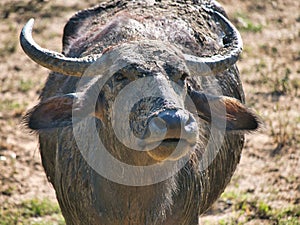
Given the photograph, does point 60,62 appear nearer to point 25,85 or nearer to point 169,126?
point 169,126

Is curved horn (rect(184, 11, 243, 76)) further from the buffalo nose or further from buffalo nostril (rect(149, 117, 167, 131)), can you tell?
buffalo nostril (rect(149, 117, 167, 131))

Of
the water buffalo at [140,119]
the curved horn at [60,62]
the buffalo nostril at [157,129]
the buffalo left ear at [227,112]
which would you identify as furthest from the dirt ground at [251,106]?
the buffalo nostril at [157,129]

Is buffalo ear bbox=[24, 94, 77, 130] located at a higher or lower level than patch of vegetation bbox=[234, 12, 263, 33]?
higher

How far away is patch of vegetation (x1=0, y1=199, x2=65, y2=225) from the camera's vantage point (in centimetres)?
776

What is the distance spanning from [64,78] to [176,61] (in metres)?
1.67

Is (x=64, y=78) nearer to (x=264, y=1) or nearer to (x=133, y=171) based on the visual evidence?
(x=133, y=171)

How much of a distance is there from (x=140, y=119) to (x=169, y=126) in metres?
0.41

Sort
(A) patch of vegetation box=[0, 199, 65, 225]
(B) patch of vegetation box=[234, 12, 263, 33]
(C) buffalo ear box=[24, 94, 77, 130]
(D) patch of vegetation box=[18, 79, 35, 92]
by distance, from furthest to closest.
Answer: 1. (B) patch of vegetation box=[234, 12, 263, 33]
2. (D) patch of vegetation box=[18, 79, 35, 92]
3. (A) patch of vegetation box=[0, 199, 65, 225]
4. (C) buffalo ear box=[24, 94, 77, 130]

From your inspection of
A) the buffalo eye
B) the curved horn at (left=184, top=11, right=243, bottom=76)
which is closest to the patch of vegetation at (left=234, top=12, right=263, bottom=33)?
the curved horn at (left=184, top=11, right=243, bottom=76)

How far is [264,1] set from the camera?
12562mm

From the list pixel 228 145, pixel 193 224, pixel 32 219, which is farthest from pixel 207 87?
pixel 32 219

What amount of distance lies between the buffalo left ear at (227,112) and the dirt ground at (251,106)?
13 cm

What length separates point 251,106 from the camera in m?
9.80

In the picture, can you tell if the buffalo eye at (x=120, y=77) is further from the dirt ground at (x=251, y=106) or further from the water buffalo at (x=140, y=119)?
the dirt ground at (x=251, y=106)
